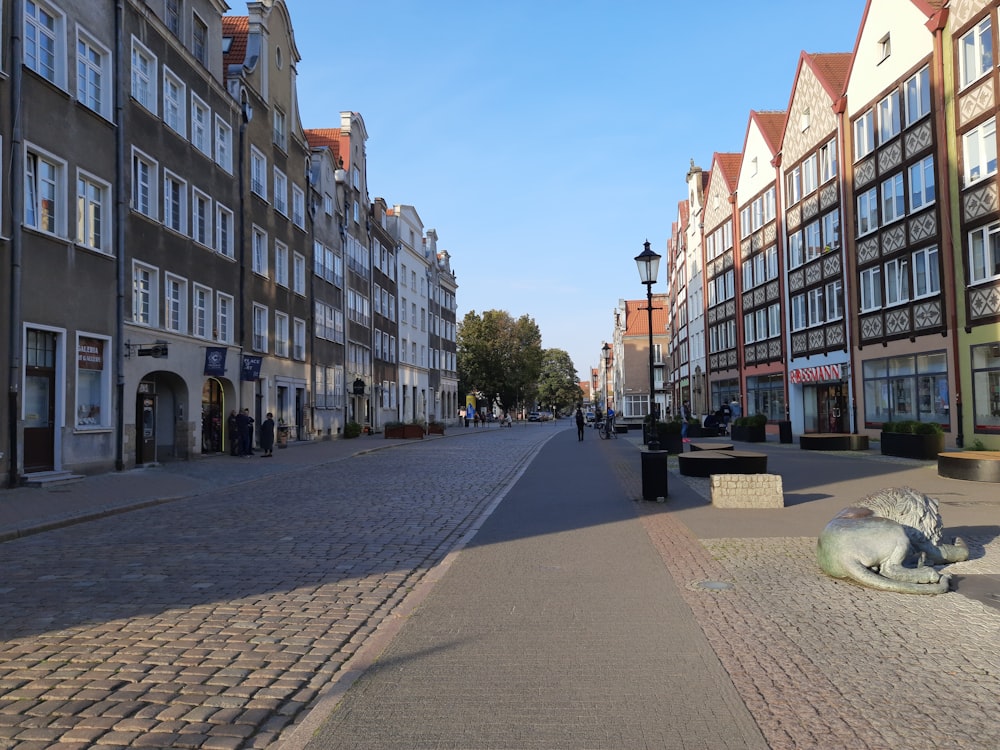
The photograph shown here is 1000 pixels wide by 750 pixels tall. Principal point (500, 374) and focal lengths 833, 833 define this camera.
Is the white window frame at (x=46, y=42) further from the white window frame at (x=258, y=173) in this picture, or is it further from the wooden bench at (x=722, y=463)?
the wooden bench at (x=722, y=463)

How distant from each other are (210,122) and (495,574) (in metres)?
23.6

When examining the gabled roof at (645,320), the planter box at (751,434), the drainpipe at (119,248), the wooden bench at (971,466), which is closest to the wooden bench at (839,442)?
the planter box at (751,434)

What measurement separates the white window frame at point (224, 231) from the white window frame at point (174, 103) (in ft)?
10.4

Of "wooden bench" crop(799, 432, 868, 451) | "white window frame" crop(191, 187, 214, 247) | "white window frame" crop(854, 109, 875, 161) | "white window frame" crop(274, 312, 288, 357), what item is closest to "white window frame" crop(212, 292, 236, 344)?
"white window frame" crop(191, 187, 214, 247)

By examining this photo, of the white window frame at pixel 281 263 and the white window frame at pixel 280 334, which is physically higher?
the white window frame at pixel 281 263

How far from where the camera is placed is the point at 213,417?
92.2 feet

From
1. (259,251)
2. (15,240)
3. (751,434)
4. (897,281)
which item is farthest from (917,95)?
(15,240)

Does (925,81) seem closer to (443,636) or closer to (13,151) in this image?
(13,151)

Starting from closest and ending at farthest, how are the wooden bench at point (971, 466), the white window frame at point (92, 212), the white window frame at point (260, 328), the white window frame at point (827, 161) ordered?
the wooden bench at point (971, 466) → the white window frame at point (92, 212) → the white window frame at point (260, 328) → the white window frame at point (827, 161)

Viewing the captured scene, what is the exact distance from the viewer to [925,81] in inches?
1041

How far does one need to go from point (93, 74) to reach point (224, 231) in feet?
28.7

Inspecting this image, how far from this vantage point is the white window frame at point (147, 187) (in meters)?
21.8

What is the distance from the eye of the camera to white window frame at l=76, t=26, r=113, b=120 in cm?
1919

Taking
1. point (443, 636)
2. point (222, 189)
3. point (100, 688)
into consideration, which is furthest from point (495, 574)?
point (222, 189)
